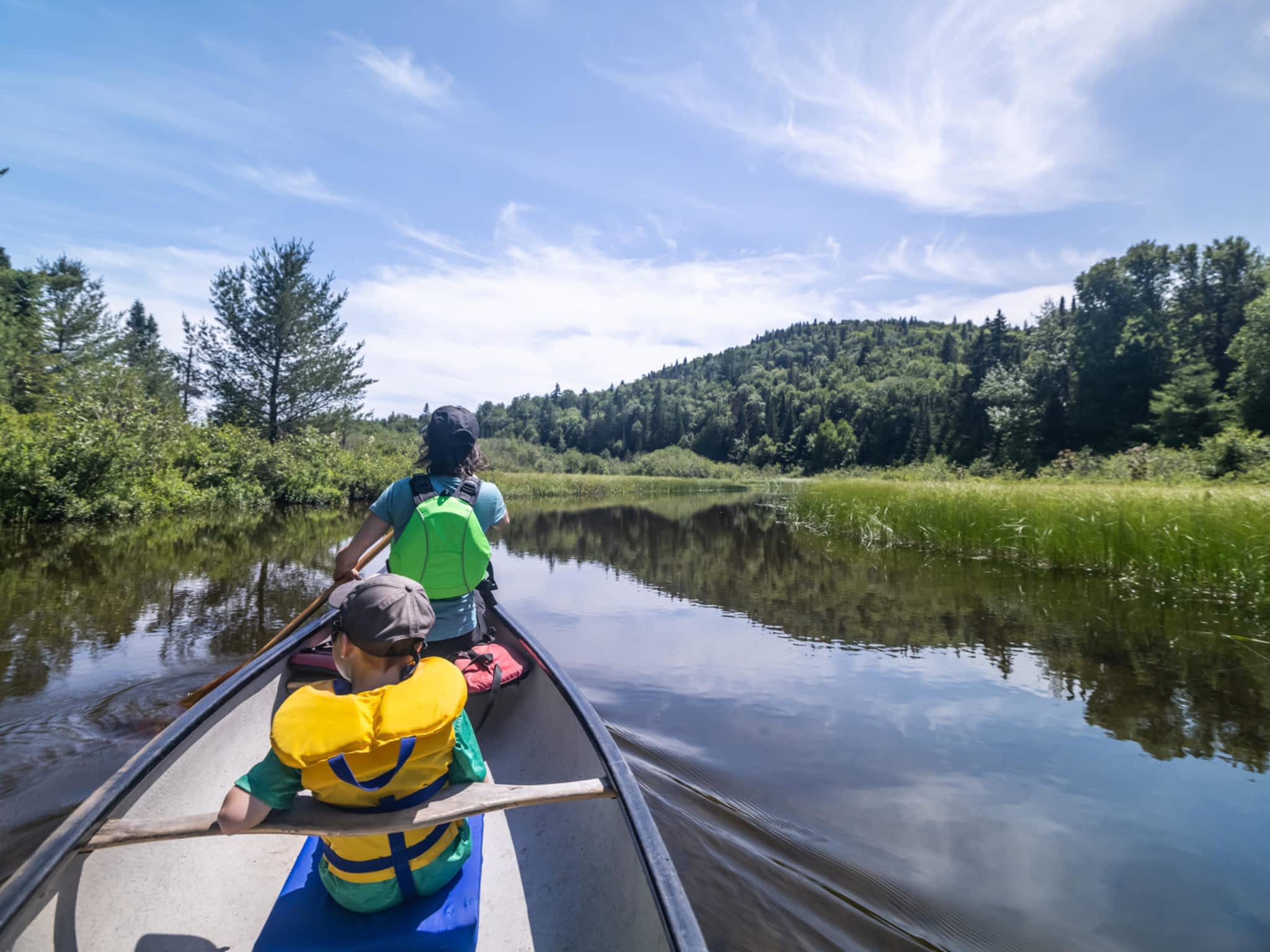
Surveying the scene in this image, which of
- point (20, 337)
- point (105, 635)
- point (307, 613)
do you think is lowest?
point (105, 635)

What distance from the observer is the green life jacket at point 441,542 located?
2.82m

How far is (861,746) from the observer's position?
4.29 metres

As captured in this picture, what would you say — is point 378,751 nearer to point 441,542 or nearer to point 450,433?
point 441,542

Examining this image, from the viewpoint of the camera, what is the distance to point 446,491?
295 centimetres

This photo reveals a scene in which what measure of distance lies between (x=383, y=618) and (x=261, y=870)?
1543 millimetres

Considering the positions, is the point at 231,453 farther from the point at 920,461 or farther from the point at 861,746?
the point at 920,461

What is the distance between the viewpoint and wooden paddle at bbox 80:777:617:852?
4.82ft

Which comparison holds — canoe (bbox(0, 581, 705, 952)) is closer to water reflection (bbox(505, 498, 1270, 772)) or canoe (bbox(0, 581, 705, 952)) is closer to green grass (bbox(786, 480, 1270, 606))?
water reflection (bbox(505, 498, 1270, 772))

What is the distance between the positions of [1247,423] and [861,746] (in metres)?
35.9

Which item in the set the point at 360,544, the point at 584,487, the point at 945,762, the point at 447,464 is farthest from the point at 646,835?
the point at 584,487

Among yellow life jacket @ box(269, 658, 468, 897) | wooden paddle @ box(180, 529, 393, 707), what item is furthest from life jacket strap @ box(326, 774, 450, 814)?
wooden paddle @ box(180, 529, 393, 707)

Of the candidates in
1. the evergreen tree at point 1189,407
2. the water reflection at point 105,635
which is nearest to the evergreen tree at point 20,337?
the water reflection at point 105,635

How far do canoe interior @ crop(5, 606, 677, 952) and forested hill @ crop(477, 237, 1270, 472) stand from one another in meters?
37.8

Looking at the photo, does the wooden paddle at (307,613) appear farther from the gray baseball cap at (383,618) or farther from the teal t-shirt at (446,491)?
the gray baseball cap at (383,618)
